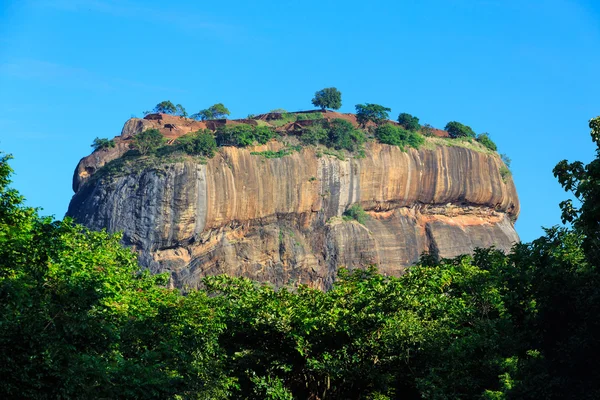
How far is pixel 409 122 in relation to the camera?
334ft

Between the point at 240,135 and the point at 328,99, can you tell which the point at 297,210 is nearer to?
the point at 240,135

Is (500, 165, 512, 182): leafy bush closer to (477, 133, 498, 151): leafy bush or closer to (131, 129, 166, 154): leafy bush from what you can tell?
(477, 133, 498, 151): leafy bush

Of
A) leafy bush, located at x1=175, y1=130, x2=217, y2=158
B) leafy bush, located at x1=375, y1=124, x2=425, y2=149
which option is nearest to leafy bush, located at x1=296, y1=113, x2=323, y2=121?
leafy bush, located at x1=375, y1=124, x2=425, y2=149

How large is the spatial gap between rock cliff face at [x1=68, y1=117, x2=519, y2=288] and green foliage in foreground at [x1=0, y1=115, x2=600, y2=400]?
53.9 meters

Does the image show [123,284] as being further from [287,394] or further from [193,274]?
[193,274]

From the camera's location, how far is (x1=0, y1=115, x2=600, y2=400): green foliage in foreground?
20.1 meters

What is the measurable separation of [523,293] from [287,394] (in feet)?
25.9

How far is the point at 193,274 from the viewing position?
86.8 metres

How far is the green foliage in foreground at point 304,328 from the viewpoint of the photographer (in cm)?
2008

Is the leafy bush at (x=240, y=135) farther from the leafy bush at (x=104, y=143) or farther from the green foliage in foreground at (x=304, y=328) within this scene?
the green foliage in foreground at (x=304, y=328)

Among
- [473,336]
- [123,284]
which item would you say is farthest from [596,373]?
→ [123,284]

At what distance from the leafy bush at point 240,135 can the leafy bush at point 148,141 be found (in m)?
5.02

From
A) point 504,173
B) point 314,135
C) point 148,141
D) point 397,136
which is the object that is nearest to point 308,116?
point 314,135

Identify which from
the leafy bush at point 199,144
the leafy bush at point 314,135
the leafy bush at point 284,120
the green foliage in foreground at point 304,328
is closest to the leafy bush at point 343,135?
the leafy bush at point 314,135
